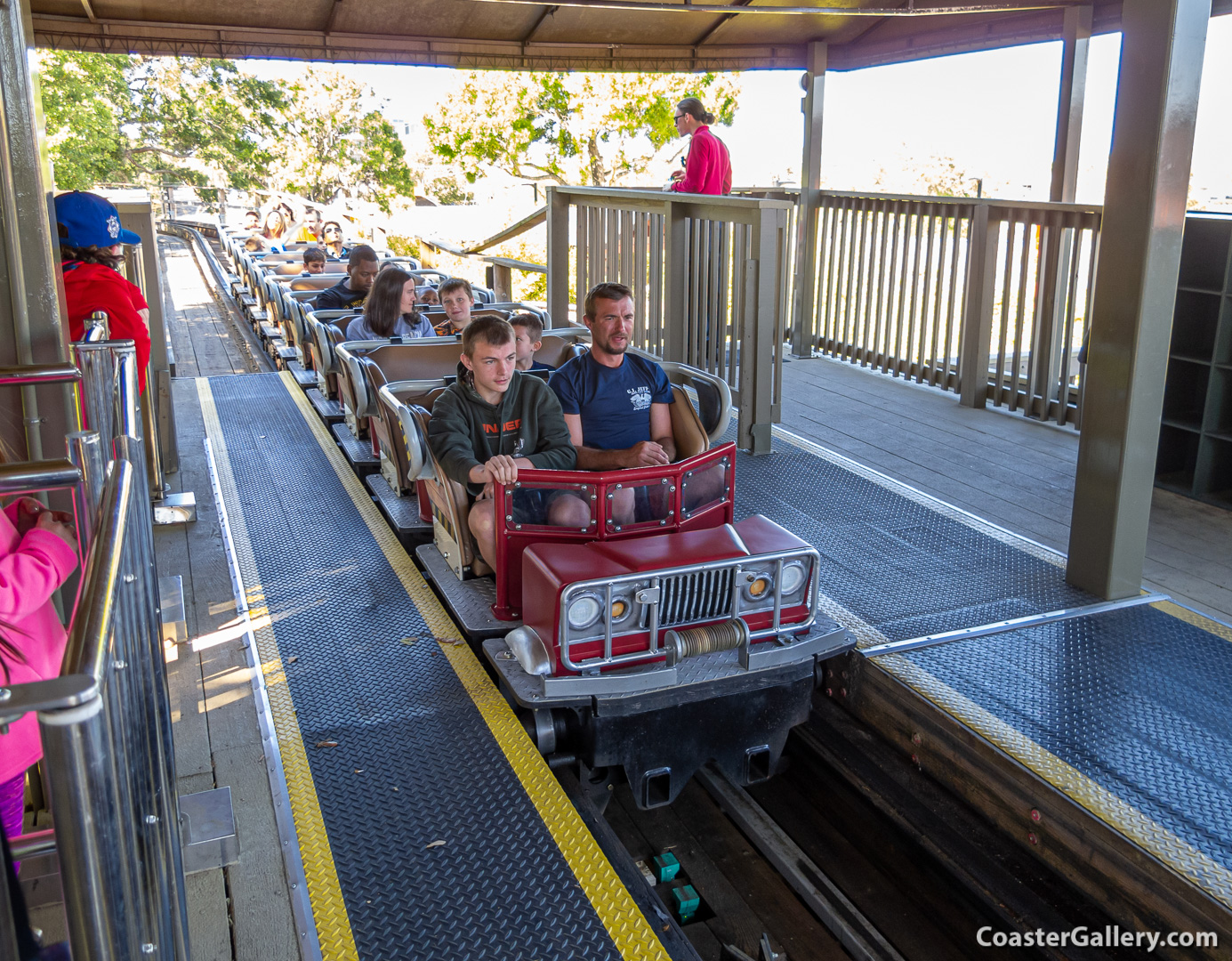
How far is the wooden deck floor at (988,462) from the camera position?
412 centimetres

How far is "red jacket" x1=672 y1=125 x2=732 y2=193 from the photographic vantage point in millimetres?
6426

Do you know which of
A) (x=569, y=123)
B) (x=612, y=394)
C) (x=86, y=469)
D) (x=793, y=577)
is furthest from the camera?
(x=569, y=123)

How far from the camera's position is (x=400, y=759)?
2873mm

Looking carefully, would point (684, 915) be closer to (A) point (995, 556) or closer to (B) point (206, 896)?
(B) point (206, 896)

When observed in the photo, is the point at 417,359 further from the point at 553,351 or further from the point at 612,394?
the point at 612,394

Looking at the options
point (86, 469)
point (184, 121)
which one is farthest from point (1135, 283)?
point (184, 121)

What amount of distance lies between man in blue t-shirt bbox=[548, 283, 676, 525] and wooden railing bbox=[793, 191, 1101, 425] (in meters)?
3.02

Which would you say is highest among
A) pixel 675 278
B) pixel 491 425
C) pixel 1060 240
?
pixel 1060 240

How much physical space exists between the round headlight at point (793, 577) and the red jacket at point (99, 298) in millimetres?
2565

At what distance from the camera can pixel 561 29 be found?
25.8ft

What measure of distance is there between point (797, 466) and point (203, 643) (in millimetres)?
3042

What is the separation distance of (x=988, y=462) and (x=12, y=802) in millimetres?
4689

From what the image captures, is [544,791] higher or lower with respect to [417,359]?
lower

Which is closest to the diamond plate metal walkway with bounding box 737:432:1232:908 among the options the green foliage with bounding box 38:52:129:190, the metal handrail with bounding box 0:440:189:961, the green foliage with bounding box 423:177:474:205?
the metal handrail with bounding box 0:440:189:961
